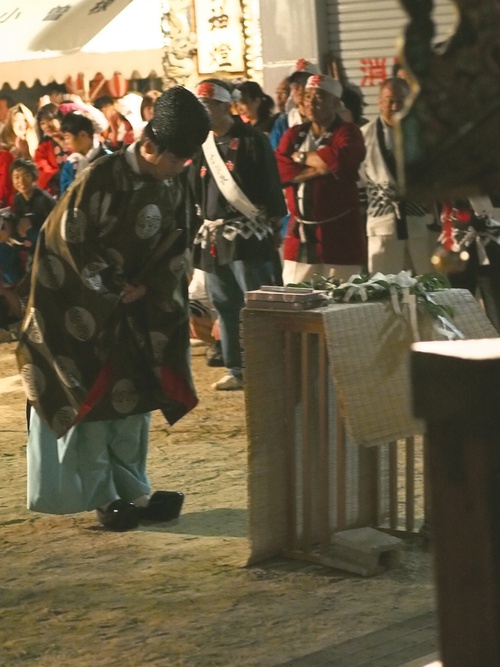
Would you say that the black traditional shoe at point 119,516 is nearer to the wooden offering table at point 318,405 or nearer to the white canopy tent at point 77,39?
the wooden offering table at point 318,405

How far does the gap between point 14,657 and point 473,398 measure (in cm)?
242

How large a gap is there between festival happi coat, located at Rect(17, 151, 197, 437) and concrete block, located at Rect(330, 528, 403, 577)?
1106mm

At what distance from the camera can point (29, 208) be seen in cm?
1131

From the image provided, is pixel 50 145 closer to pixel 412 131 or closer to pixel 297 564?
pixel 297 564

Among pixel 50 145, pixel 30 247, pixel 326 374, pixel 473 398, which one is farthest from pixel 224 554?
pixel 50 145

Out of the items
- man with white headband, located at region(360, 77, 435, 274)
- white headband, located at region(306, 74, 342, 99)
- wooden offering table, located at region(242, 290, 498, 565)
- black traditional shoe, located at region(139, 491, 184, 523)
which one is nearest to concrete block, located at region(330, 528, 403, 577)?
wooden offering table, located at region(242, 290, 498, 565)

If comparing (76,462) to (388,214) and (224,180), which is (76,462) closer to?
(224,180)

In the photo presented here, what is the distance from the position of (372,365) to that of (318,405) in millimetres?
349

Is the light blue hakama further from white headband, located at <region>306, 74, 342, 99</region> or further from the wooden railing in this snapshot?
white headband, located at <region>306, 74, 342, 99</region>

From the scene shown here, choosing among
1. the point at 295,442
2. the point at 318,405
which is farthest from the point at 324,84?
the point at 295,442

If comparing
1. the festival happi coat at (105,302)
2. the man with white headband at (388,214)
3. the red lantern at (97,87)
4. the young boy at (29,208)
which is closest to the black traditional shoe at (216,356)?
the man with white headband at (388,214)

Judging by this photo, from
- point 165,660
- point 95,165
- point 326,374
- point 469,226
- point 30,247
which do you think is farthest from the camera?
point 30,247

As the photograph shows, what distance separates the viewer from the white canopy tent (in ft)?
55.1

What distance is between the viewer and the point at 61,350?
6051 mm
